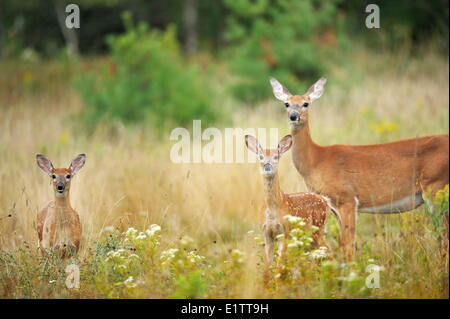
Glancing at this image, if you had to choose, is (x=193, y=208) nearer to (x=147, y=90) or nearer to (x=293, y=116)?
(x=293, y=116)

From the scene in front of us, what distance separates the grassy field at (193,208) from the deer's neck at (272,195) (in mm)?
281

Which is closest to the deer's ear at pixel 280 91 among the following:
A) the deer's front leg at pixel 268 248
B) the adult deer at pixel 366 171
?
the adult deer at pixel 366 171

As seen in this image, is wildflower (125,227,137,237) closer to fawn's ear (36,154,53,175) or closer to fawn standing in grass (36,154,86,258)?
fawn standing in grass (36,154,86,258)

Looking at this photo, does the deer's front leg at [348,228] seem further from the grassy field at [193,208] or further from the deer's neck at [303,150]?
the deer's neck at [303,150]

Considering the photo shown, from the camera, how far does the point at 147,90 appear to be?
11328 mm

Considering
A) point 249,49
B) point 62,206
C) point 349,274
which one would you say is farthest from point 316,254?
point 249,49

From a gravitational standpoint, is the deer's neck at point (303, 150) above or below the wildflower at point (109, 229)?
above

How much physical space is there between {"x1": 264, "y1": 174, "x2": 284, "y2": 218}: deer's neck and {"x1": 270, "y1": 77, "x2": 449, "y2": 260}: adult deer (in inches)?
29.8

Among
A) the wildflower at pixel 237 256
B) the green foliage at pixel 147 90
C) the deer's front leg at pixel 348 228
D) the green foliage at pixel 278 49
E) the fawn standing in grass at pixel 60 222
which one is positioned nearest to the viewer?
the wildflower at pixel 237 256

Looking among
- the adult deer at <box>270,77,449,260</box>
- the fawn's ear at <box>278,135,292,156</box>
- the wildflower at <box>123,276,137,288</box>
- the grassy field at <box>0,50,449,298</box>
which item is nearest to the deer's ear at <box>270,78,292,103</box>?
the adult deer at <box>270,77,449,260</box>

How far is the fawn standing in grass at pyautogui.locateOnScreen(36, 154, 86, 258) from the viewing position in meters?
4.66

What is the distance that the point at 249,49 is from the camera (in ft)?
42.7

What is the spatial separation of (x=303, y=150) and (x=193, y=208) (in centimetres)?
158

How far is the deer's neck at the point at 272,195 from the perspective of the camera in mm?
4574
